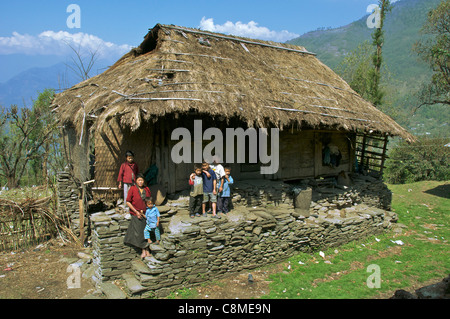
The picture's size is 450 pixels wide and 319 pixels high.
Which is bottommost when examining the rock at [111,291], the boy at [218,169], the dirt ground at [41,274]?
the dirt ground at [41,274]

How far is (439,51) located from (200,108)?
15525mm

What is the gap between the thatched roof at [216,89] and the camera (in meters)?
6.46

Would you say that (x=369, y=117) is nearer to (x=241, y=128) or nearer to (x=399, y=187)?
(x=241, y=128)

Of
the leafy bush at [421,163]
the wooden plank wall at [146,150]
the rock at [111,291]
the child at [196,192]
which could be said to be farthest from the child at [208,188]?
the leafy bush at [421,163]

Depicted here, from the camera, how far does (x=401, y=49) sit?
93.9 meters

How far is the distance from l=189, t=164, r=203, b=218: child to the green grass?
2366mm

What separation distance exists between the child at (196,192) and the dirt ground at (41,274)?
2.74 metres

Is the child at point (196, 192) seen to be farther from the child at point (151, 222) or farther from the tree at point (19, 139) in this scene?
the tree at point (19, 139)

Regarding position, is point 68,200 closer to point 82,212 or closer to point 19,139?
point 82,212

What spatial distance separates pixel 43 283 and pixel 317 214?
24.5ft

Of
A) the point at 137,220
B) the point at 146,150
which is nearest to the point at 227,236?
the point at 137,220

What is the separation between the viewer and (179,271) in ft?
19.3

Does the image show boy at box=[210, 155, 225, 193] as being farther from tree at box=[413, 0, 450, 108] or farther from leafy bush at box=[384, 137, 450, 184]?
leafy bush at box=[384, 137, 450, 184]

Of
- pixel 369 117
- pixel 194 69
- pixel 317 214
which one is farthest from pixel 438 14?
pixel 194 69
